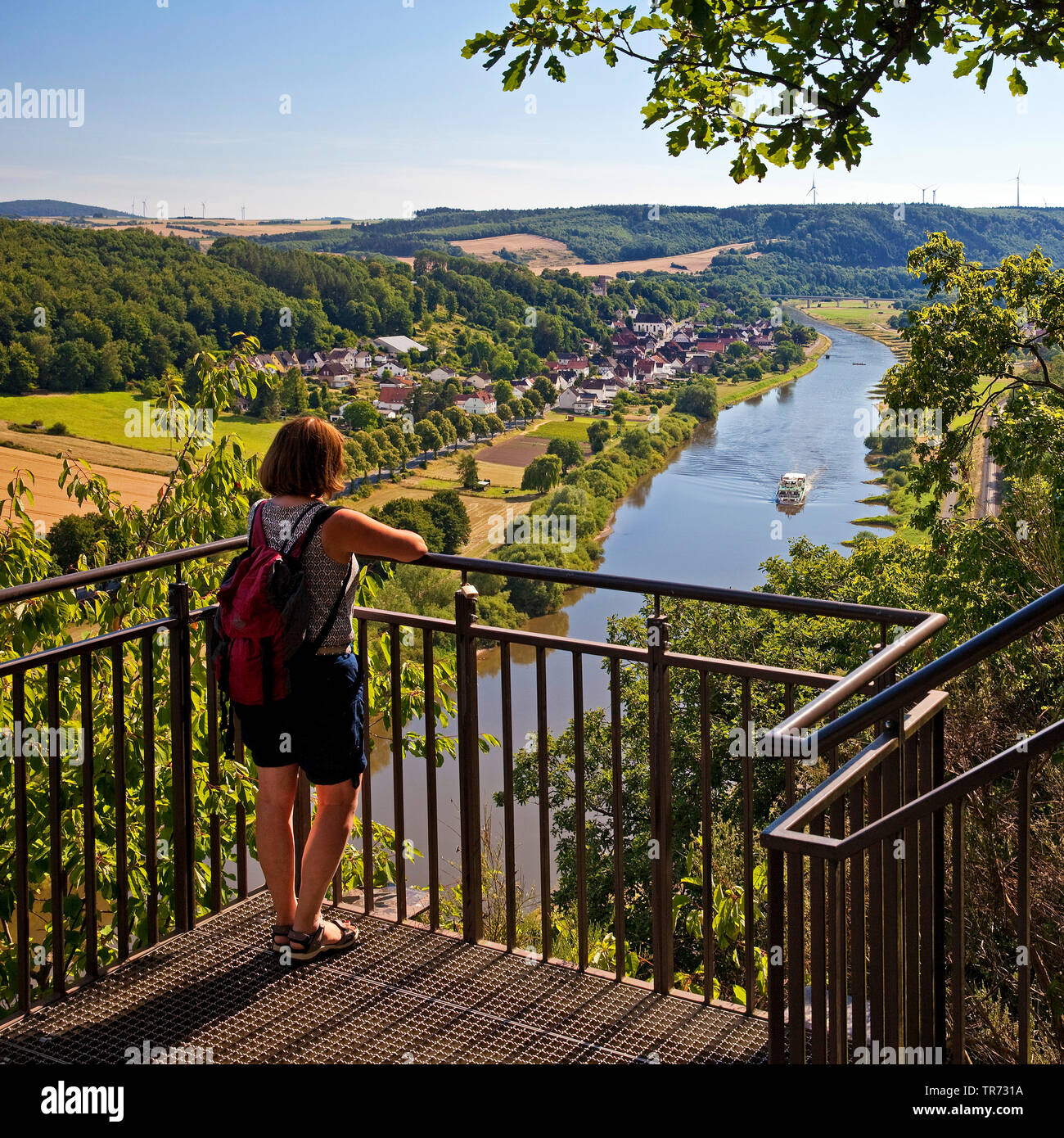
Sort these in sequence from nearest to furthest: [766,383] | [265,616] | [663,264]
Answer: [265,616]
[766,383]
[663,264]

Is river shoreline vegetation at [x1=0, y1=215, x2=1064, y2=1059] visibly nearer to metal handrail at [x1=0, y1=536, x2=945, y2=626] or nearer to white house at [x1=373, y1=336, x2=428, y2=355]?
metal handrail at [x1=0, y1=536, x2=945, y2=626]

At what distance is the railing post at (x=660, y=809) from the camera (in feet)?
7.88

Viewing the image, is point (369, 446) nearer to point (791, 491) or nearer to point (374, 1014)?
point (791, 491)

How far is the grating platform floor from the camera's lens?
7.44 ft

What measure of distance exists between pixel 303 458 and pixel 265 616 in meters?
0.34

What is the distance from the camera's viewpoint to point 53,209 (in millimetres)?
49719

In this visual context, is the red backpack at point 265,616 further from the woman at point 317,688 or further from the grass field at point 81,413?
the grass field at point 81,413

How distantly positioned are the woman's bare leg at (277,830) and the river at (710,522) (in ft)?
62.1

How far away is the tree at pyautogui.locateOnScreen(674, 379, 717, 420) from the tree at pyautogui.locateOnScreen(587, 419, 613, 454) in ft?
22.2

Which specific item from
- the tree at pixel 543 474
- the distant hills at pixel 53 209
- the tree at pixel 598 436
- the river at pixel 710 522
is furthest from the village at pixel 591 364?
the distant hills at pixel 53 209

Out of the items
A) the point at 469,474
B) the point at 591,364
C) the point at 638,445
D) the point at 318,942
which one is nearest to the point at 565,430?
the point at 638,445

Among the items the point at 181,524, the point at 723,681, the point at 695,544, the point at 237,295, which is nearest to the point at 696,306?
the point at 695,544

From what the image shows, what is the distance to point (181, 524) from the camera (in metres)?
5.49

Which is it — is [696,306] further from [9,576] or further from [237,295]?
[9,576]
